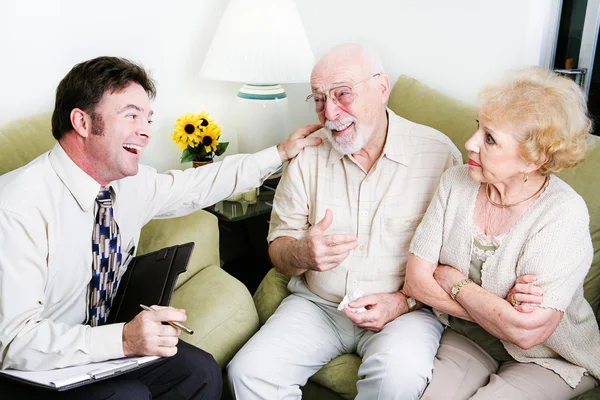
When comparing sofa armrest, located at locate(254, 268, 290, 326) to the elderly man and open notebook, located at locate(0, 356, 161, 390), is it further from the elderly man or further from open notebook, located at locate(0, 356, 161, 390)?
open notebook, located at locate(0, 356, 161, 390)

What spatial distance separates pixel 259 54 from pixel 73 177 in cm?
105

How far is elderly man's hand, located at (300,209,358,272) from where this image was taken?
1652 mm

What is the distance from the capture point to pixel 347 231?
72.1 inches

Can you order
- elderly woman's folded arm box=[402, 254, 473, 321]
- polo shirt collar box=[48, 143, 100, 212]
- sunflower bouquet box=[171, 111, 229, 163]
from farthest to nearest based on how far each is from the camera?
sunflower bouquet box=[171, 111, 229, 163] < elderly woman's folded arm box=[402, 254, 473, 321] < polo shirt collar box=[48, 143, 100, 212]

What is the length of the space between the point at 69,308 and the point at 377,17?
64.8 inches

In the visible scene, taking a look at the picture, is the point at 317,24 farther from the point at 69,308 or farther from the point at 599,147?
the point at 69,308

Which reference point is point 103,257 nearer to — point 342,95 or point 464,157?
point 342,95

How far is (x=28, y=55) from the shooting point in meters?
2.14

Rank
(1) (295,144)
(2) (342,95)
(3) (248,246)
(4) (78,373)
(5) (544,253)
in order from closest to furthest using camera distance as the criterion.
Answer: (4) (78,373)
(5) (544,253)
(2) (342,95)
(1) (295,144)
(3) (248,246)

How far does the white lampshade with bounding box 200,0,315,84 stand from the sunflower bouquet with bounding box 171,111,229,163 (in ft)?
0.61

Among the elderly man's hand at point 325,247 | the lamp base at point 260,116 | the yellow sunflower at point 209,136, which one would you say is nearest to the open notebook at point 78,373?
the elderly man's hand at point 325,247

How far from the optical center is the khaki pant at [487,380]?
147cm

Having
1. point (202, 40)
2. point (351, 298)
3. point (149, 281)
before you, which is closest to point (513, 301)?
point (351, 298)

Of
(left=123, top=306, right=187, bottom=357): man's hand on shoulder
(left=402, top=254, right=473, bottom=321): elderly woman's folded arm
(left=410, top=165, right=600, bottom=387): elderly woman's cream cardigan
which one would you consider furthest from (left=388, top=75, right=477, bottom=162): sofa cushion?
(left=123, top=306, right=187, bottom=357): man's hand on shoulder
